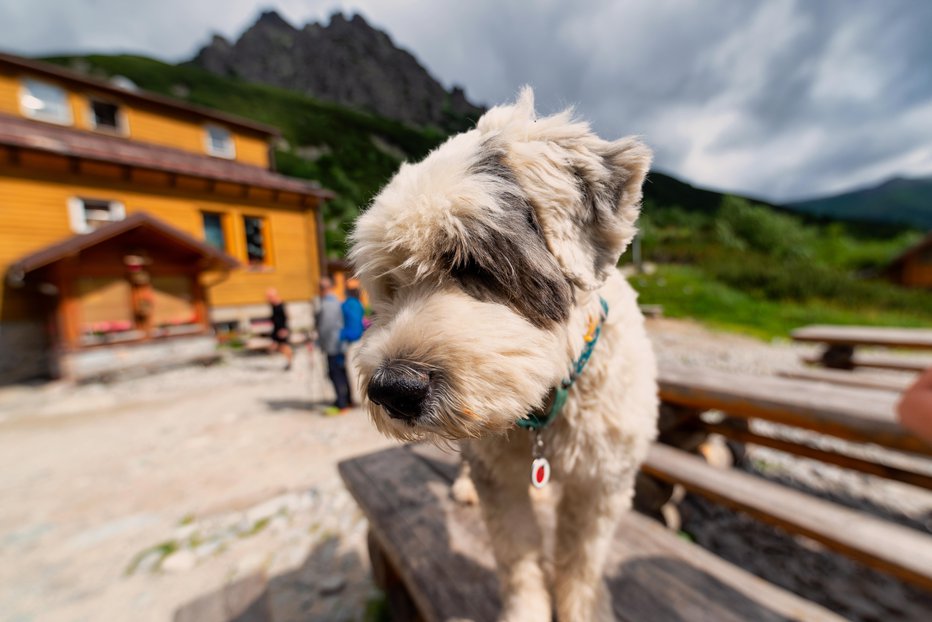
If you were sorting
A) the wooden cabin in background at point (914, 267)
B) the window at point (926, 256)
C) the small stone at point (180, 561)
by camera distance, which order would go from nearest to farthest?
1. the small stone at point (180, 561)
2. the wooden cabin in background at point (914, 267)
3. the window at point (926, 256)

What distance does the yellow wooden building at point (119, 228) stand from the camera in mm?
9859

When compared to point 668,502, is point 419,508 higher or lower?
higher

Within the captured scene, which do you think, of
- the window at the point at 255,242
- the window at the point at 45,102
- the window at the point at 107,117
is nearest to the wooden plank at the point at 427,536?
the window at the point at 255,242

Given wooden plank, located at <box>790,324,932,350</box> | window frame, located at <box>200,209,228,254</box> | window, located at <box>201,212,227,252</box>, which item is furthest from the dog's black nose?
window, located at <box>201,212,227,252</box>

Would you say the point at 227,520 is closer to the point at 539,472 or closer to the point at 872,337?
the point at 539,472

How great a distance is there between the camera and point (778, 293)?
315 inches

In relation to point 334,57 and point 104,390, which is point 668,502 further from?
point 334,57

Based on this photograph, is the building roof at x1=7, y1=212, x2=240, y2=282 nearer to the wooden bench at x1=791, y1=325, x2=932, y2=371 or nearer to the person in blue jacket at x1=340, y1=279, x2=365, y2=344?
A: the person in blue jacket at x1=340, y1=279, x2=365, y2=344

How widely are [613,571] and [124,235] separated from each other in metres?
13.7

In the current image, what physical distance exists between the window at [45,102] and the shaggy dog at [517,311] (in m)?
17.3

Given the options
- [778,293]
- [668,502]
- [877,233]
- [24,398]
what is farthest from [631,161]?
[877,233]

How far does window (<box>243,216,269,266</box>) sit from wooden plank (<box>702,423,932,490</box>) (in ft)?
50.9

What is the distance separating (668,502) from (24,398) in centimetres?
1312

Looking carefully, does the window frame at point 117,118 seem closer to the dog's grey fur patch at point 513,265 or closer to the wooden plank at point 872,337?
the dog's grey fur patch at point 513,265
